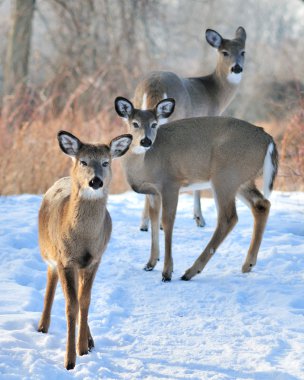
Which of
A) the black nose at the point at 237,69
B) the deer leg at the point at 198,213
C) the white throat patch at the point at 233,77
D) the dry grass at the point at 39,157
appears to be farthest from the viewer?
the dry grass at the point at 39,157

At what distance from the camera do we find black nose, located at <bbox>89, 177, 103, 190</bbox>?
5088 millimetres

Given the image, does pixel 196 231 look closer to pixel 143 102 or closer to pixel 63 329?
pixel 143 102

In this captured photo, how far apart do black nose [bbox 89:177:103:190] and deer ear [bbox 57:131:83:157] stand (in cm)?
36

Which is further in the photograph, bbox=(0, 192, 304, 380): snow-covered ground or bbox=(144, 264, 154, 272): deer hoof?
bbox=(144, 264, 154, 272): deer hoof

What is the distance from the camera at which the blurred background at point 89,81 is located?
37.4 feet

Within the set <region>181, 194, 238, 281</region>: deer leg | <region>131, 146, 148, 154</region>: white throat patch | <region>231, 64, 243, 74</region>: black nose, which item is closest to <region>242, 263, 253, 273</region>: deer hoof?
<region>181, 194, 238, 281</region>: deer leg

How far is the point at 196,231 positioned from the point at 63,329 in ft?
12.0

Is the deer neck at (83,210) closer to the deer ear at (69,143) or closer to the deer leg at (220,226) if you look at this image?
the deer ear at (69,143)

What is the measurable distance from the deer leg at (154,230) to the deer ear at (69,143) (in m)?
2.27

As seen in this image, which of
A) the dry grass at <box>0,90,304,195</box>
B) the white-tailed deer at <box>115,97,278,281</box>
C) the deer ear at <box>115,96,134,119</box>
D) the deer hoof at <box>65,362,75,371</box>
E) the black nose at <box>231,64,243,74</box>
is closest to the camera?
the deer hoof at <box>65,362,75,371</box>

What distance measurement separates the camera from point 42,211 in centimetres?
567

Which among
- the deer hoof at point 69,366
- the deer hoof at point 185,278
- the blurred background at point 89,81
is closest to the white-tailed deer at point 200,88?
the blurred background at point 89,81

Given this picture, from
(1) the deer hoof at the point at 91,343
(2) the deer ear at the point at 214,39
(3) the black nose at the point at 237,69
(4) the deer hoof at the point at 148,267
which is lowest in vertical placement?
(4) the deer hoof at the point at 148,267

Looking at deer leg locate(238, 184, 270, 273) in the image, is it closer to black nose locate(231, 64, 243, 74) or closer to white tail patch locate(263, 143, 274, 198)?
white tail patch locate(263, 143, 274, 198)
